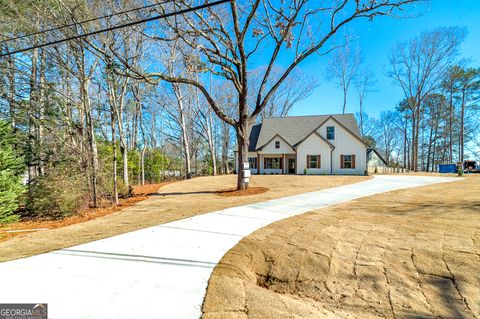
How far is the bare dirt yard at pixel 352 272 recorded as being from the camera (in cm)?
254

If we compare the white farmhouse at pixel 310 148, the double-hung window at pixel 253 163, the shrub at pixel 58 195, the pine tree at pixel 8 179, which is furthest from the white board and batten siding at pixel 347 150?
the pine tree at pixel 8 179

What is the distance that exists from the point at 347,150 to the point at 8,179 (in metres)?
23.6

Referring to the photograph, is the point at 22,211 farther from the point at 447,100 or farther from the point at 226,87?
the point at 447,100

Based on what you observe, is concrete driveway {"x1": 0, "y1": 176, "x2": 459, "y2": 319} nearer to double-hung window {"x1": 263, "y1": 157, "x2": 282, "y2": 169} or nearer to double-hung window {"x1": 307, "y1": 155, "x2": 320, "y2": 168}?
double-hung window {"x1": 307, "y1": 155, "x2": 320, "y2": 168}

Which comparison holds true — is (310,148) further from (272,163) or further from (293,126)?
(293,126)

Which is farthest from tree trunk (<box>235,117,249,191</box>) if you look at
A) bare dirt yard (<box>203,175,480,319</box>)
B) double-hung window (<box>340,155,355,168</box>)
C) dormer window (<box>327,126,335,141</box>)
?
double-hung window (<box>340,155,355,168</box>)

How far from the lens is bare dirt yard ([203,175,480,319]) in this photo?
8.33ft

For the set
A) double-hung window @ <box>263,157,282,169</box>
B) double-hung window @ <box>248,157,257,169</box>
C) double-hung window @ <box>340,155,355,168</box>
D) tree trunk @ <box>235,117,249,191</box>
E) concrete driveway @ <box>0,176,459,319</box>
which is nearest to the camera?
concrete driveway @ <box>0,176,459,319</box>

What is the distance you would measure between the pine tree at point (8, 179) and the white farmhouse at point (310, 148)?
63.5 ft

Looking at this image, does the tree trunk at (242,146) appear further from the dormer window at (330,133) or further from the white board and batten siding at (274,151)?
the dormer window at (330,133)

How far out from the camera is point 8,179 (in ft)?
26.3

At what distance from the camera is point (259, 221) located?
561cm

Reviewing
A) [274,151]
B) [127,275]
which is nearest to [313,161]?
[274,151]

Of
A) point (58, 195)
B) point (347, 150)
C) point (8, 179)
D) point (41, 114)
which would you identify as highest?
point (41, 114)
